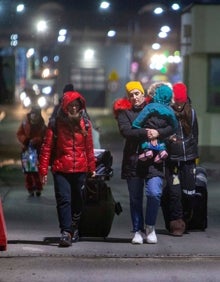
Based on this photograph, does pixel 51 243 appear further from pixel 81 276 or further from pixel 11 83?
pixel 11 83

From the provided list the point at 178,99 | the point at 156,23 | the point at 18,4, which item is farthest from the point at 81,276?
the point at 156,23

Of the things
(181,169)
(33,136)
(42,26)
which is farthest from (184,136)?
A: (42,26)

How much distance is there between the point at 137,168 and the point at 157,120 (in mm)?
565

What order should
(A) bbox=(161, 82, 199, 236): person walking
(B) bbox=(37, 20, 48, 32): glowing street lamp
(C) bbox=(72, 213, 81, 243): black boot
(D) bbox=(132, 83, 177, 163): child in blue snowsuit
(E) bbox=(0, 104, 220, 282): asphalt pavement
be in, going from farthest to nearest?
1. (B) bbox=(37, 20, 48, 32): glowing street lamp
2. (A) bbox=(161, 82, 199, 236): person walking
3. (C) bbox=(72, 213, 81, 243): black boot
4. (D) bbox=(132, 83, 177, 163): child in blue snowsuit
5. (E) bbox=(0, 104, 220, 282): asphalt pavement

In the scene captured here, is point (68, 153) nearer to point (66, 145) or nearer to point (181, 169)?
point (66, 145)

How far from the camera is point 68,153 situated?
836 cm

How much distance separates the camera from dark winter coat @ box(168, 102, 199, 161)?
9.23 meters

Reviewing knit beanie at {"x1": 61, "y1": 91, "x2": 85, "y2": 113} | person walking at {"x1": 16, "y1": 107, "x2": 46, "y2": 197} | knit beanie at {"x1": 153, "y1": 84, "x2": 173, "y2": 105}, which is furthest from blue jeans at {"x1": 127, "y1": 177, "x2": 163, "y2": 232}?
person walking at {"x1": 16, "y1": 107, "x2": 46, "y2": 197}

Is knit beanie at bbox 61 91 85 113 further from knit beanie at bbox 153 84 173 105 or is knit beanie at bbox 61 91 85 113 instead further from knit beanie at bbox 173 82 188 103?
knit beanie at bbox 173 82 188 103

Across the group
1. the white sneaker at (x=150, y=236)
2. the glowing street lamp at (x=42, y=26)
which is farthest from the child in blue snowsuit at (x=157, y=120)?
the glowing street lamp at (x=42, y=26)

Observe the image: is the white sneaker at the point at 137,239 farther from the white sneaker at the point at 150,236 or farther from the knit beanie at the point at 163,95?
Answer: the knit beanie at the point at 163,95

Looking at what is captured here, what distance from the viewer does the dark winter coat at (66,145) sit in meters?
8.34

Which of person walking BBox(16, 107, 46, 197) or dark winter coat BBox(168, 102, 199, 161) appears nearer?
dark winter coat BBox(168, 102, 199, 161)

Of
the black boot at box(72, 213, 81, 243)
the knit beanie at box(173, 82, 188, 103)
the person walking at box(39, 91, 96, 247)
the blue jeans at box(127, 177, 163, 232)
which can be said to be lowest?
the black boot at box(72, 213, 81, 243)
